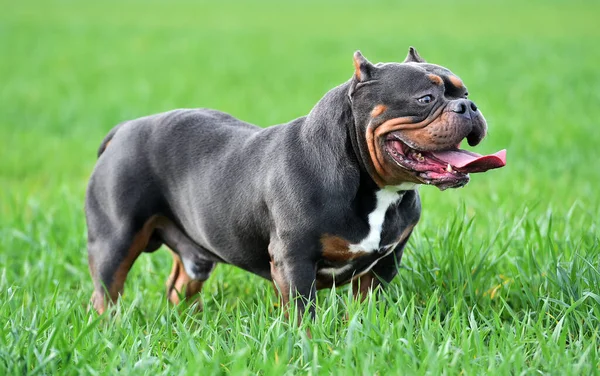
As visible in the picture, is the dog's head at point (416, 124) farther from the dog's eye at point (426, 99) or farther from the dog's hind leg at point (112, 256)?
the dog's hind leg at point (112, 256)

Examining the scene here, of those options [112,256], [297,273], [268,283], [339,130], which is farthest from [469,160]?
[112,256]

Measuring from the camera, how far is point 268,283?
4.75 meters

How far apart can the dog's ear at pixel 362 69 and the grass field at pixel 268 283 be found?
983 mm

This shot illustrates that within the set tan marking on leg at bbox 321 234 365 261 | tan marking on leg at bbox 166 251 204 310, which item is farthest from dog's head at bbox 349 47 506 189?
tan marking on leg at bbox 166 251 204 310

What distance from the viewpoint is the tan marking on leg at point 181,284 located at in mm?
4648

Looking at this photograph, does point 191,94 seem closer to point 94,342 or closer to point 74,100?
point 74,100

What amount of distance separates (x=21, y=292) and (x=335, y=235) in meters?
2.02

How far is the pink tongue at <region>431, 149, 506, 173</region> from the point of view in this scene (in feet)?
11.3

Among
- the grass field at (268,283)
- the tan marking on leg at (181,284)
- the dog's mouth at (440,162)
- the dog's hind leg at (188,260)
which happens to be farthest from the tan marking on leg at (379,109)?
the tan marking on leg at (181,284)

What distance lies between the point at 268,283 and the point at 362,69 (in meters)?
1.67

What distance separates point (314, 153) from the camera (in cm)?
368

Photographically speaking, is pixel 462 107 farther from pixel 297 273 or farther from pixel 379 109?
pixel 297 273

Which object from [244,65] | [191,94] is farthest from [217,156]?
[244,65]

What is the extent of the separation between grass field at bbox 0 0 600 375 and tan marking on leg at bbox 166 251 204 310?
0.11 m
